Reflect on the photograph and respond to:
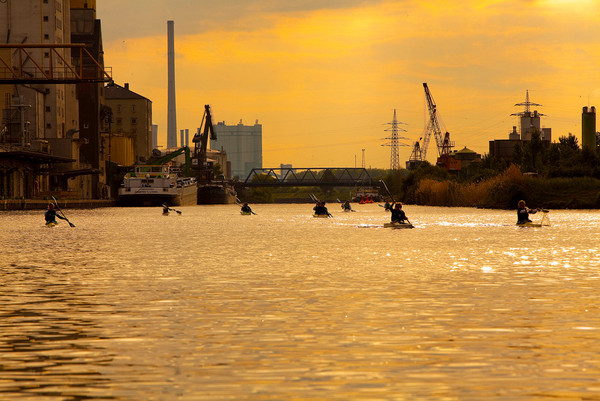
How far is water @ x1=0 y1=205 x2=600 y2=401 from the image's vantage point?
515 inches

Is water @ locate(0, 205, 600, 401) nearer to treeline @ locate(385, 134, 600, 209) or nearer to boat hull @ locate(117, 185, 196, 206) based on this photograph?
treeline @ locate(385, 134, 600, 209)

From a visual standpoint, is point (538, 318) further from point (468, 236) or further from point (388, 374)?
point (468, 236)

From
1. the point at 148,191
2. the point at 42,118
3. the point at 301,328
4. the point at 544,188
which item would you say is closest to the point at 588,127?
the point at 544,188

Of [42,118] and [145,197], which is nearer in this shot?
[42,118]

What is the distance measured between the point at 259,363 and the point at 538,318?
23.9 ft

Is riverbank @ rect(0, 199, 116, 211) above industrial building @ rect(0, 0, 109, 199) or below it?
below

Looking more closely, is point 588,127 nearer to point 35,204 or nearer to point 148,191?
point 148,191

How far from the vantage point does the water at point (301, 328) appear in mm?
13078

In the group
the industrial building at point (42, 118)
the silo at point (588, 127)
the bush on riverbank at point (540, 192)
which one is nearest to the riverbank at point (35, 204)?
the industrial building at point (42, 118)

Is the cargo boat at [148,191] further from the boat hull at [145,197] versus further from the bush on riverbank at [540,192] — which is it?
the bush on riverbank at [540,192]

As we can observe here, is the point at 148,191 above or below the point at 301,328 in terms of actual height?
above

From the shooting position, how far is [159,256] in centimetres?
4072

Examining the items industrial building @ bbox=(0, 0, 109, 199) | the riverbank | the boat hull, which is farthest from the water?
the boat hull

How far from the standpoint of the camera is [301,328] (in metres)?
18.4
